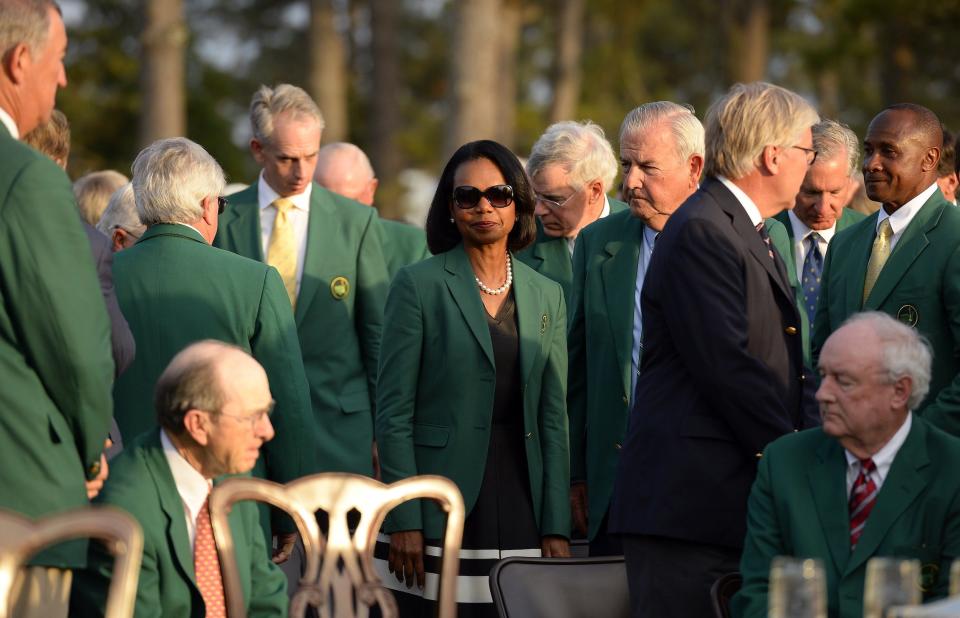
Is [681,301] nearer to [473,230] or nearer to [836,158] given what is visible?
[473,230]

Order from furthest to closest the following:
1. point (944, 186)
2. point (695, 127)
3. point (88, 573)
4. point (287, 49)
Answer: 1. point (287, 49)
2. point (944, 186)
3. point (695, 127)
4. point (88, 573)

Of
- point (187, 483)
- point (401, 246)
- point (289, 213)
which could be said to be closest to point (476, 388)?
point (187, 483)

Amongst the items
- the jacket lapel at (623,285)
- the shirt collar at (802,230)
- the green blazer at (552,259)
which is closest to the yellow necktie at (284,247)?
the green blazer at (552,259)

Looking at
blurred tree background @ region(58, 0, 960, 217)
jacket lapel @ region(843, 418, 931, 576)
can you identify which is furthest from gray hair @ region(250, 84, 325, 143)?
blurred tree background @ region(58, 0, 960, 217)

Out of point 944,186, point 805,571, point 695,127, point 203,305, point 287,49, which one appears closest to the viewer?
point 805,571

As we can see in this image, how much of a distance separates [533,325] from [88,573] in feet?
6.46

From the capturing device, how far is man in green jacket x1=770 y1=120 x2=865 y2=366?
7312 mm

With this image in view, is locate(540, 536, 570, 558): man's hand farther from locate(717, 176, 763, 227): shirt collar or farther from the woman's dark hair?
locate(717, 176, 763, 227): shirt collar

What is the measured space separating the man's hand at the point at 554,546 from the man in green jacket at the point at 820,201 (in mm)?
2117

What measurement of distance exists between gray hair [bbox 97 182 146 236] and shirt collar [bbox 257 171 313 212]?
0.99 metres

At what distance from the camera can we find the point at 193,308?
541cm

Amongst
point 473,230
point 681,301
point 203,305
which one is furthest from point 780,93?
point 203,305

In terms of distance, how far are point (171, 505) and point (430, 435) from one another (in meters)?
1.48

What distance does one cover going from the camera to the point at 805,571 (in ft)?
9.43
